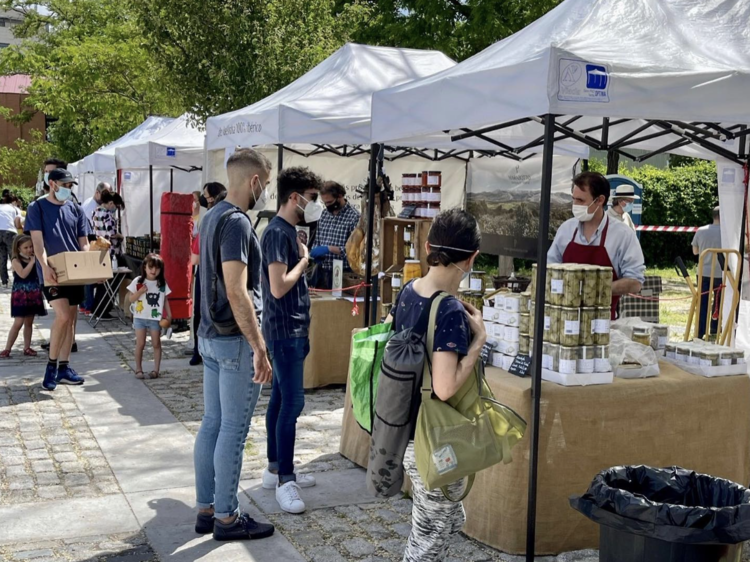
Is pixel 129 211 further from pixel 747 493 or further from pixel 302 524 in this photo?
pixel 747 493

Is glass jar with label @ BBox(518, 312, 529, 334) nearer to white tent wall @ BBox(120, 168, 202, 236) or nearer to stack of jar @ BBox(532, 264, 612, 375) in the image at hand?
stack of jar @ BBox(532, 264, 612, 375)

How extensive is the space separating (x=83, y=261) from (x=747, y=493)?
621cm

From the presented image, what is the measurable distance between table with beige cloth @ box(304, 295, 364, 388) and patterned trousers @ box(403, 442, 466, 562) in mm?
4736

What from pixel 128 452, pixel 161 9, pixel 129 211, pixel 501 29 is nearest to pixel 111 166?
pixel 129 211

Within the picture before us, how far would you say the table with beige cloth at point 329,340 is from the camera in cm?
816

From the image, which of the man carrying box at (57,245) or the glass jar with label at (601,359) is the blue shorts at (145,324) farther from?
the glass jar with label at (601,359)

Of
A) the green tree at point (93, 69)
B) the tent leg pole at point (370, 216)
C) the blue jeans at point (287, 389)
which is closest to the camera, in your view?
the blue jeans at point (287, 389)

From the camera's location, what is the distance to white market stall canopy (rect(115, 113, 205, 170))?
1302cm

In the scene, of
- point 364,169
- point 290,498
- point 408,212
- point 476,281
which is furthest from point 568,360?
point 364,169

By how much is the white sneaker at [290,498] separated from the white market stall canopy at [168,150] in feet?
29.1

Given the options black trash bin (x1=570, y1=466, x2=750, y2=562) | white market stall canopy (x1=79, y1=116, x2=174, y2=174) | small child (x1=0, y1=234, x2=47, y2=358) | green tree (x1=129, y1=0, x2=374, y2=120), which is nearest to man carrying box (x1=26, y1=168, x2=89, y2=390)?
small child (x1=0, y1=234, x2=47, y2=358)

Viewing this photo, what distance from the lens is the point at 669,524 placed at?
3.28m

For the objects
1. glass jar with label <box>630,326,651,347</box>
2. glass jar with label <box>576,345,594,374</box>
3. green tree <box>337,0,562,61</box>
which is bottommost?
glass jar with label <box>576,345,594,374</box>

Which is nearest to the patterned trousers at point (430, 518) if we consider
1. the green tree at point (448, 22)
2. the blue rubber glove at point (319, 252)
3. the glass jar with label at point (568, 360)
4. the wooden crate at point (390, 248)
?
the glass jar with label at point (568, 360)
